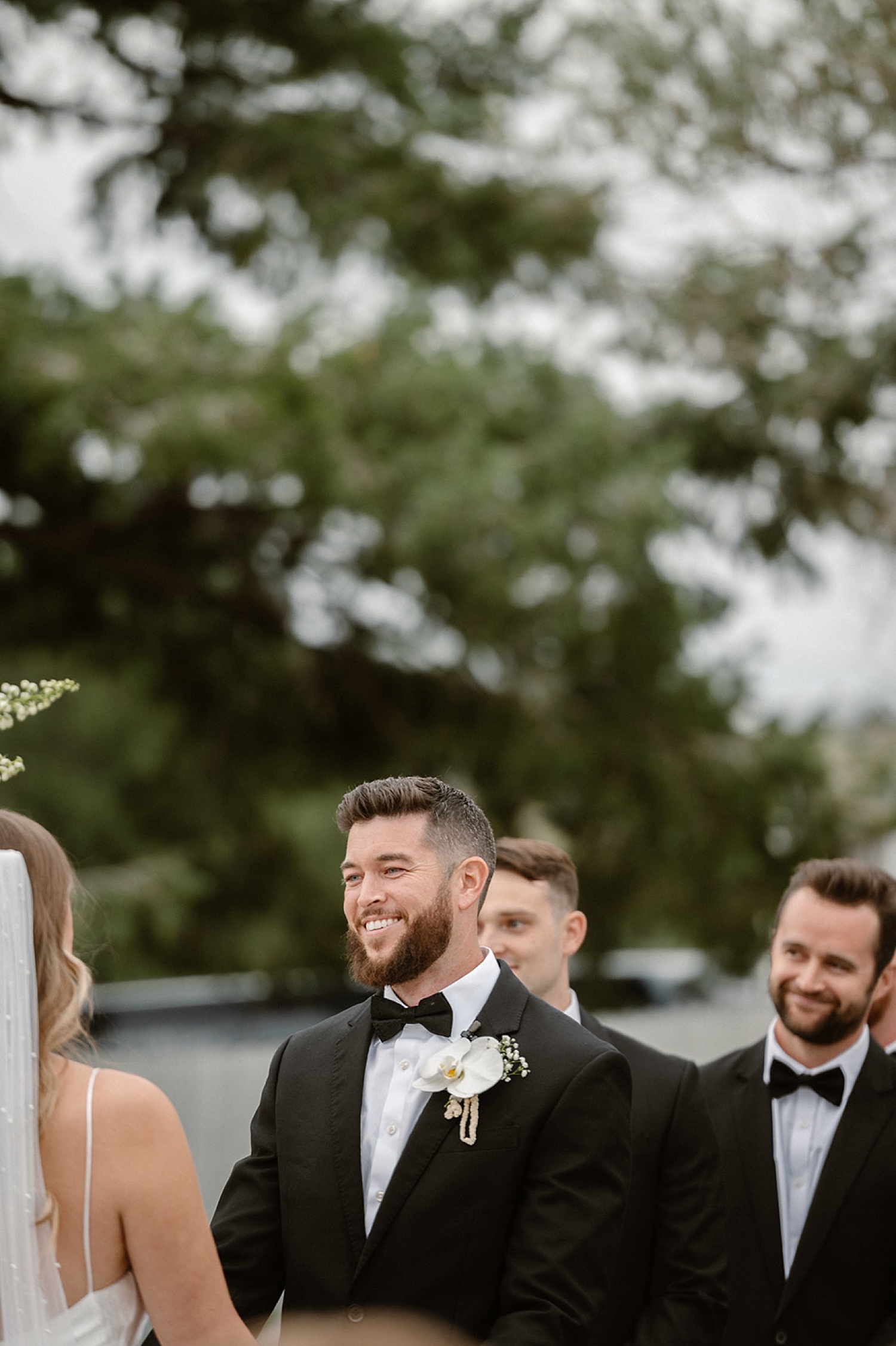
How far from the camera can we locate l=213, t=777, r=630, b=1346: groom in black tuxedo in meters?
2.29

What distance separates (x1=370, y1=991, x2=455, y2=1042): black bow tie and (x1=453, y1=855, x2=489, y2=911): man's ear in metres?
0.17

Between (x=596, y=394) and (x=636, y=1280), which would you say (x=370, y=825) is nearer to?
(x=636, y=1280)

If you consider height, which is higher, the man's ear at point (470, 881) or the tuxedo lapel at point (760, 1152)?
the man's ear at point (470, 881)

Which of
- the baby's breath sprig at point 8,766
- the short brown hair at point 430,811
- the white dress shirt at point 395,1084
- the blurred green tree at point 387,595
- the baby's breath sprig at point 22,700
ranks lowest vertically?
the white dress shirt at point 395,1084

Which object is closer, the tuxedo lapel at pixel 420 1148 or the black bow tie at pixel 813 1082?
the tuxedo lapel at pixel 420 1148

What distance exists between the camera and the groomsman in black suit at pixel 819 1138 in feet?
10.1

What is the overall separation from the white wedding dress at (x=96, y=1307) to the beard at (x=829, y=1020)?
1.68 m

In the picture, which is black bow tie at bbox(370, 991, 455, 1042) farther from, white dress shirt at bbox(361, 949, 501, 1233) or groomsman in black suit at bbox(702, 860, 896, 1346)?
groomsman in black suit at bbox(702, 860, 896, 1346)

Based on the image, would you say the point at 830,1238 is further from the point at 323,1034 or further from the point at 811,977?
the point at 323,1034

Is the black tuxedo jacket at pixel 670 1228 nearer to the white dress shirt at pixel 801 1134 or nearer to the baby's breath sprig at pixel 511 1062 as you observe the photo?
the white dress shirt at pixel 801 1134

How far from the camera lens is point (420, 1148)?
7.67ft

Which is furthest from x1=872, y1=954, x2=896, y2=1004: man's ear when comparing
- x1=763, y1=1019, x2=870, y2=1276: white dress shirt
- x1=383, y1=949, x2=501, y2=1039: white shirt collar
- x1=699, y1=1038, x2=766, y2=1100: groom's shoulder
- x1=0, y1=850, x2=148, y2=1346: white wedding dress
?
x1=0, y1=850, x2=148, y2=1346: white wedding dress

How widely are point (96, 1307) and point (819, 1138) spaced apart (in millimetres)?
1866

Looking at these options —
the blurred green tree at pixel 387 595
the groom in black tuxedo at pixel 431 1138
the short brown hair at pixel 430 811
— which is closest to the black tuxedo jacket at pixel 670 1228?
the groom in black tuxedo at pixel 431 1138
